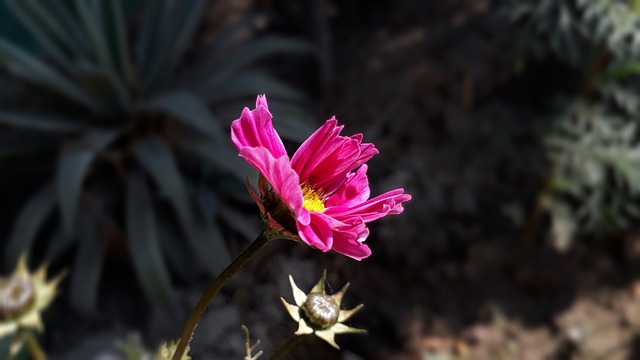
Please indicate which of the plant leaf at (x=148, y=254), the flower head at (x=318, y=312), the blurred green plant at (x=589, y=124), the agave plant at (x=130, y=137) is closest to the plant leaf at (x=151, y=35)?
the agave plant at (x=130, y=137)

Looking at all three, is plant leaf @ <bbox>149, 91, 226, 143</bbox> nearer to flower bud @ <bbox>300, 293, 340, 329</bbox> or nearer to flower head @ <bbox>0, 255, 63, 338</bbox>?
flower head @ <bbox>0, 255, 63, 338</bbox>

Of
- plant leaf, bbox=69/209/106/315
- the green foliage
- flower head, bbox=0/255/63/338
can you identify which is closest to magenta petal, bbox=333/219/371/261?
flower head, bbox=0/255/63/338

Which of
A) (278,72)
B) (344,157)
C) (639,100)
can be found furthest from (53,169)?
(344,157)

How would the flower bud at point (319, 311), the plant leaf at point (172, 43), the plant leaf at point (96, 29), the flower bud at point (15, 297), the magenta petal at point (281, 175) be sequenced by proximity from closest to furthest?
1. the magenta petal at point (281, 175)
2. the flower bud at point (319, 311)
3. the flower bud at point (15, 297)
4. the plant leaf at point (96, 29)
5. the plant leaf at point (172, 43)

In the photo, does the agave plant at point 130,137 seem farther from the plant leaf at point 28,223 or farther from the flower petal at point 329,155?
the flower petal at point 329,155

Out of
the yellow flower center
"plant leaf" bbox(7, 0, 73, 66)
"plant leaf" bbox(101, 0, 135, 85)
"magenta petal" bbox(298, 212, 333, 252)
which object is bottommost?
"magenta petal" bbox(298, 212, 333, 252)

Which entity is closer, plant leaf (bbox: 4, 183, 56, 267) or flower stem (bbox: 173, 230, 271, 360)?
flower stem (bbox: 173, 230, 271, 360)

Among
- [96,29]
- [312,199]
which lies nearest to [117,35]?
[96,29]

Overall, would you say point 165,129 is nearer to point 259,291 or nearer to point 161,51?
point 161,51
